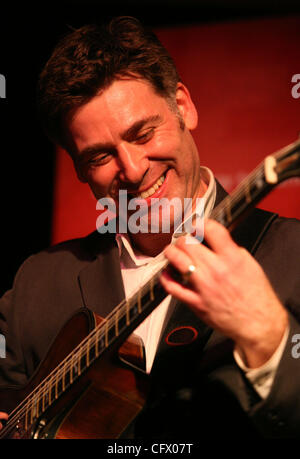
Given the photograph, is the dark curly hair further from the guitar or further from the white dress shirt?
the guitar

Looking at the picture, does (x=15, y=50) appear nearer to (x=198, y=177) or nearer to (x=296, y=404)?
(x=198, y=177)

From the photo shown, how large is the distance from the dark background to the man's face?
1.86ft

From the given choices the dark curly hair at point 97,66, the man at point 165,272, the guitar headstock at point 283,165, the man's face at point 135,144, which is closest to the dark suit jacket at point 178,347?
the man at point 165,272

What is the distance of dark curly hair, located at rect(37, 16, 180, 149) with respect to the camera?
3.93 feet

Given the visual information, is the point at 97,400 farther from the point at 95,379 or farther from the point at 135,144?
the point at 135,144

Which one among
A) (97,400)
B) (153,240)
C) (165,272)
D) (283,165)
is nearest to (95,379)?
(97,400)

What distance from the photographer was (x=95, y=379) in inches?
37.4

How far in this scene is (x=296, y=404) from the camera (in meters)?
0.78

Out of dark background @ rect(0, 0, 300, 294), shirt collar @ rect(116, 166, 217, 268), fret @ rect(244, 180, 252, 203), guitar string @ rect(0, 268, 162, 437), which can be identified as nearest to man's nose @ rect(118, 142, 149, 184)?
shirt collar @ rect(116, 166, 217, 268)

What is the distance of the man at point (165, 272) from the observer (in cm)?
75

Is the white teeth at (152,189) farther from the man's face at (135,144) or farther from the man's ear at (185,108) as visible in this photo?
the man's ear at (185,108)

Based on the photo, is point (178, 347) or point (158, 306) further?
point (158, 306)

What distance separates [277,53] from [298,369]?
42.9 inches

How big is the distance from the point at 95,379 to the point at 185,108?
31.3 inches
